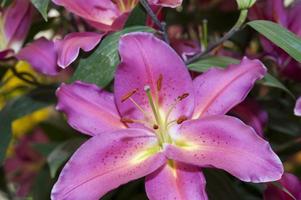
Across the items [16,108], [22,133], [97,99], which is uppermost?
[97,99]

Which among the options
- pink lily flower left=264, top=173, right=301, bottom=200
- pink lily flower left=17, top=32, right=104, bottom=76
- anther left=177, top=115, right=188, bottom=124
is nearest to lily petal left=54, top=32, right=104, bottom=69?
pink lily flower left=17, top=32, right=104, bottom=76

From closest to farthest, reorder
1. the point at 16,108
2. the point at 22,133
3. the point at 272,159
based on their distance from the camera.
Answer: the point at 272,159
the point at 16,108
the point at 22,133

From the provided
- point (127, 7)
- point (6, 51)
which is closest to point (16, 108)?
point (6, 51)

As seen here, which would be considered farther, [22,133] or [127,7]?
[22,133]

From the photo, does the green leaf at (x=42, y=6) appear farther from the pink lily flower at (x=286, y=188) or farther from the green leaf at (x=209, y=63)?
the pink lily flower at (x=286, y=188)

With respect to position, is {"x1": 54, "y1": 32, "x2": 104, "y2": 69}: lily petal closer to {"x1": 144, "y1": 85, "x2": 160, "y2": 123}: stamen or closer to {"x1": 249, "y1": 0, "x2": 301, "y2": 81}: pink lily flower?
{"x1": 144, "y1": 85, "x2": 160, "y2": 123}: stamen

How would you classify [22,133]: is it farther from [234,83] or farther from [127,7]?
[234,83]
